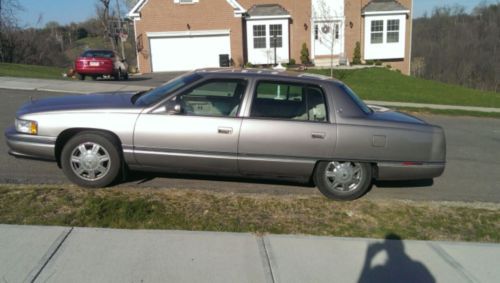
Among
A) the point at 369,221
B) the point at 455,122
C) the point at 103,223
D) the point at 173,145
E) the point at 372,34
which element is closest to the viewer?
the point at 103,223

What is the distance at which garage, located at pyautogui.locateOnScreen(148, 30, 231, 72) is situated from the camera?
96.0 feet

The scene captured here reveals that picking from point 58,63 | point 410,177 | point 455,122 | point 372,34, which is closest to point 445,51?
point 372,34

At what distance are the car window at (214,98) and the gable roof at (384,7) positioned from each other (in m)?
28.0

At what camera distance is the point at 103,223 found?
426 cm

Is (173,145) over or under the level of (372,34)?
under

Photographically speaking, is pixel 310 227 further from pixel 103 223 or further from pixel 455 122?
pixel 455 122

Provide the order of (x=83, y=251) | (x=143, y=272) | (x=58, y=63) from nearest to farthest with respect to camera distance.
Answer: (x=143, y=272) → (x=83, y=251) → (x=58, y=63)

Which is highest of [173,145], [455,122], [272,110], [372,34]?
[372,34]

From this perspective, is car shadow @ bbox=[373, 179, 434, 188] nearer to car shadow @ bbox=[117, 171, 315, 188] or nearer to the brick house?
car shadow @ bbox=[117, 171, 315, 188]

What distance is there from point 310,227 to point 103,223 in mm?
2039

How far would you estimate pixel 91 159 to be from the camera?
5137 millimetres

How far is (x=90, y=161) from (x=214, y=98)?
163 cm

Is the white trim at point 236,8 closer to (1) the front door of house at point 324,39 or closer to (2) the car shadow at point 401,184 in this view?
(1) the front door of house at point 324,39

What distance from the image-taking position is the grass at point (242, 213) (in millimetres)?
4352
